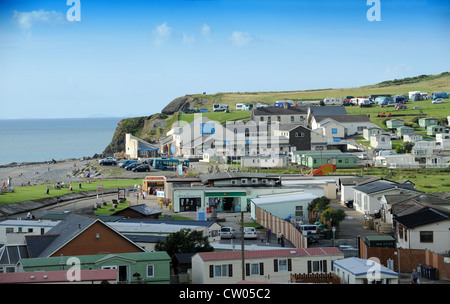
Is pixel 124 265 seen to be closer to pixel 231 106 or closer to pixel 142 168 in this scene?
pixel 142 168

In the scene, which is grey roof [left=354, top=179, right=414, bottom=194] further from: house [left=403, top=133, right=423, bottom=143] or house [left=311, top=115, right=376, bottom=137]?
house [left=311, top=115, right=376, bottom=137]

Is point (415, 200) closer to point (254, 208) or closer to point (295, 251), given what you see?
point (254, 208)

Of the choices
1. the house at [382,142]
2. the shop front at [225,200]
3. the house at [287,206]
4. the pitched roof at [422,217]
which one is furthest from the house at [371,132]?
the pitched roof at [422,217]

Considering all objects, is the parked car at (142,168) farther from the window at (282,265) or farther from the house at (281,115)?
the window at (282,265)

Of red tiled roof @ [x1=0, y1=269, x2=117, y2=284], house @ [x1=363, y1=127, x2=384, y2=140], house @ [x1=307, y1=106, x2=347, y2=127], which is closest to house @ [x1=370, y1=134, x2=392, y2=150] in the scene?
house @ [x1=363, y1=127, x2=384, y2=140]

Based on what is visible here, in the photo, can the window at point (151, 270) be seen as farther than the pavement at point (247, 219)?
No
